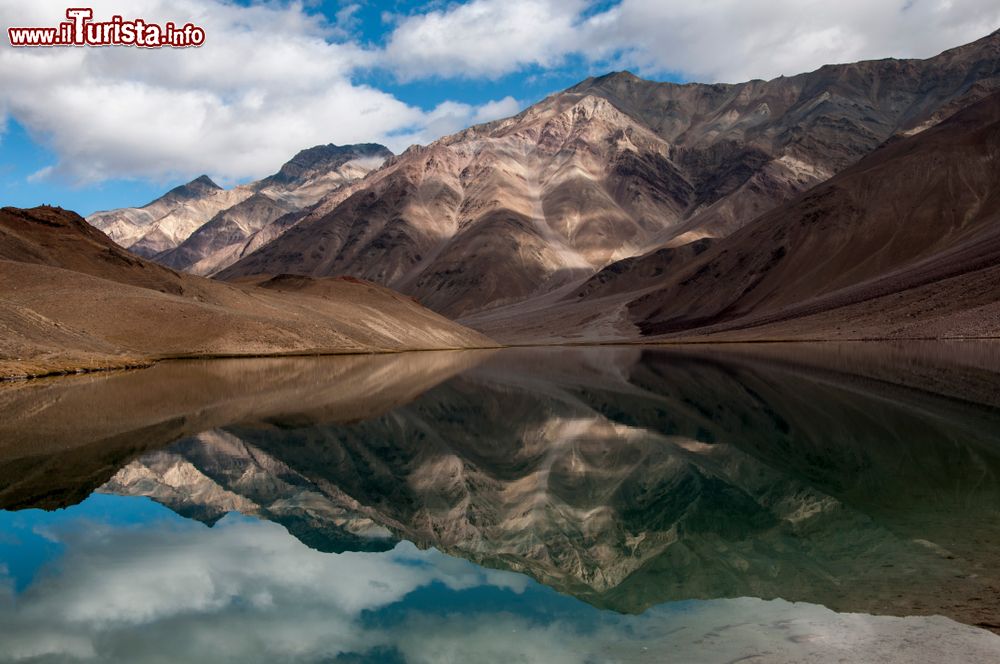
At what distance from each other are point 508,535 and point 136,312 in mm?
74949

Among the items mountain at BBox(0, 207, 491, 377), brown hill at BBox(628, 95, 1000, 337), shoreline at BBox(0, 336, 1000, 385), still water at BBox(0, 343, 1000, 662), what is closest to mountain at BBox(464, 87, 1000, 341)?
brown hill at BBox(628, 95, 1000, 337)

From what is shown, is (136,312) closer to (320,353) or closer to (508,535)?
(320,353)

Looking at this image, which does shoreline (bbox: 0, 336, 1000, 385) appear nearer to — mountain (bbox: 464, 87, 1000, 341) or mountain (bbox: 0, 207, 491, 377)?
mountain (bbox: 0, 207, 491, 377)

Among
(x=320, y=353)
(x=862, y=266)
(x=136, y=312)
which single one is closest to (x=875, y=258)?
(x=862, y=266)

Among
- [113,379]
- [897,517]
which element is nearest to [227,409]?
[113,379]

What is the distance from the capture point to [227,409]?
34.7 meters

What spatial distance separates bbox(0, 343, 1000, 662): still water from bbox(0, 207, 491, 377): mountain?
33.0m

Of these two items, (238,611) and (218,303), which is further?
(218,303)

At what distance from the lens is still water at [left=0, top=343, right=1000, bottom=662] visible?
902cm

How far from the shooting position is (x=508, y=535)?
1431 centimetres

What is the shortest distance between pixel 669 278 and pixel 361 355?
111585 millimetres

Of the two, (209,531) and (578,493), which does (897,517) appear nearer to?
(578,493)

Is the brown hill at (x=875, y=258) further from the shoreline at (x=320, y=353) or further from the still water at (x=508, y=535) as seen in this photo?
the still water at (x=508, y=535)

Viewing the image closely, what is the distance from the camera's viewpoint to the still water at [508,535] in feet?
29.6
